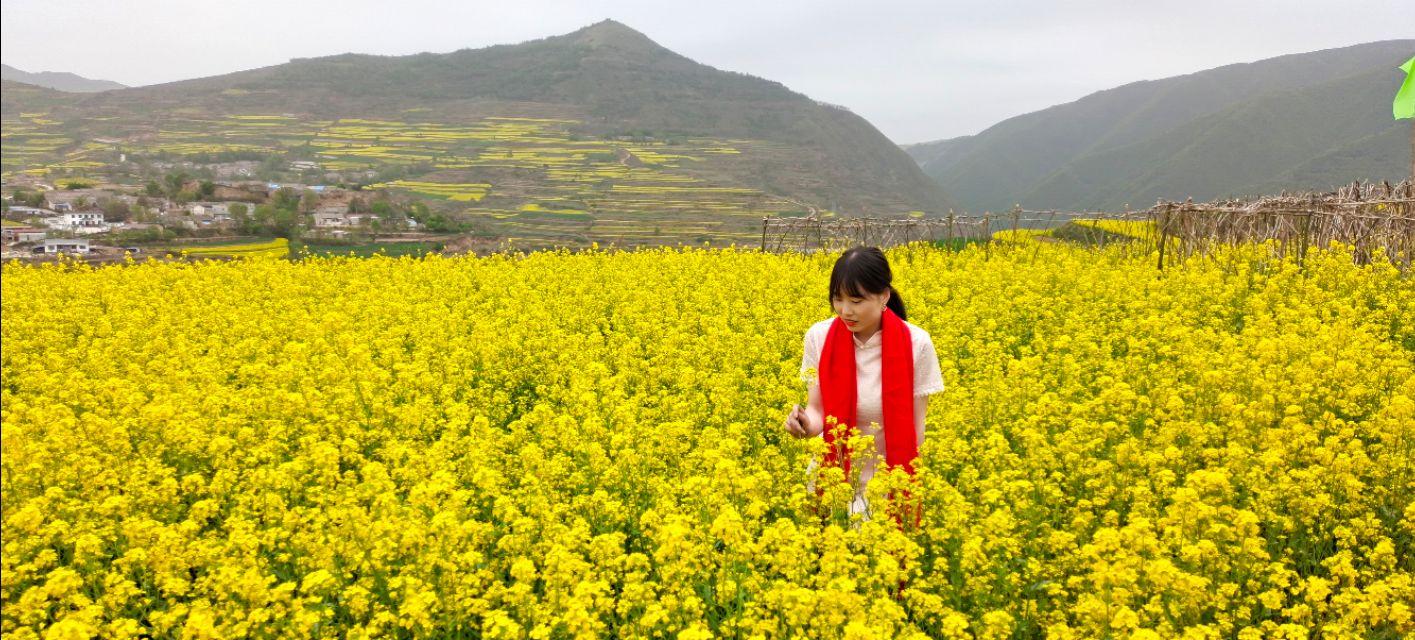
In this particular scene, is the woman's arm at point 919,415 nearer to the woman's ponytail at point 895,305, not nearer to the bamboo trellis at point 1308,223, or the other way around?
the woman's ponytail at point 895,305

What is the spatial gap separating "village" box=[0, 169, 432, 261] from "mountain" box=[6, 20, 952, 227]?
101 feet

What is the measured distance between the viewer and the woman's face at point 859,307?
162 inches

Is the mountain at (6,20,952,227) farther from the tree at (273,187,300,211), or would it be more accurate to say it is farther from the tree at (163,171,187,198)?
the tree at (163,171,187,198)

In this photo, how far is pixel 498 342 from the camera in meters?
9.16

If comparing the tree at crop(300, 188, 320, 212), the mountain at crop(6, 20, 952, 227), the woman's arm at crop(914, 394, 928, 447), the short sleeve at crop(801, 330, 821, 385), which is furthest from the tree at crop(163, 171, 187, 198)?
the woman's arm at crop(914, 394, 928, 447)

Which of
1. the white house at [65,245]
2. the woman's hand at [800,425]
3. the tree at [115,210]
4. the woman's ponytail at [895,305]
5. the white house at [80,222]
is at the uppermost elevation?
the tree at [115,210]

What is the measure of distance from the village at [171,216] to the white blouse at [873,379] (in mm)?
22106

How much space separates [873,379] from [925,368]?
305 millimetres

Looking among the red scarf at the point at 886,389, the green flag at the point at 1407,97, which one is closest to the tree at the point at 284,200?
the red scarf at the point at 886,389

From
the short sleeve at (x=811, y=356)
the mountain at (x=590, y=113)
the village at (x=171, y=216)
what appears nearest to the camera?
the short sleeve at (x=811, y=356)

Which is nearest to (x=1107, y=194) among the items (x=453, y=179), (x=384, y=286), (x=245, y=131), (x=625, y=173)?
(x=625, y=173)

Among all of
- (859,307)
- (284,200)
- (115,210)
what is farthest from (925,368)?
(284,200)

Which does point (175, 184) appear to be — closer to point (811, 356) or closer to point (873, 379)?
point (811, 356)

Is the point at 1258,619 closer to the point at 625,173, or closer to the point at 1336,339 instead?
the point at 1336,339
